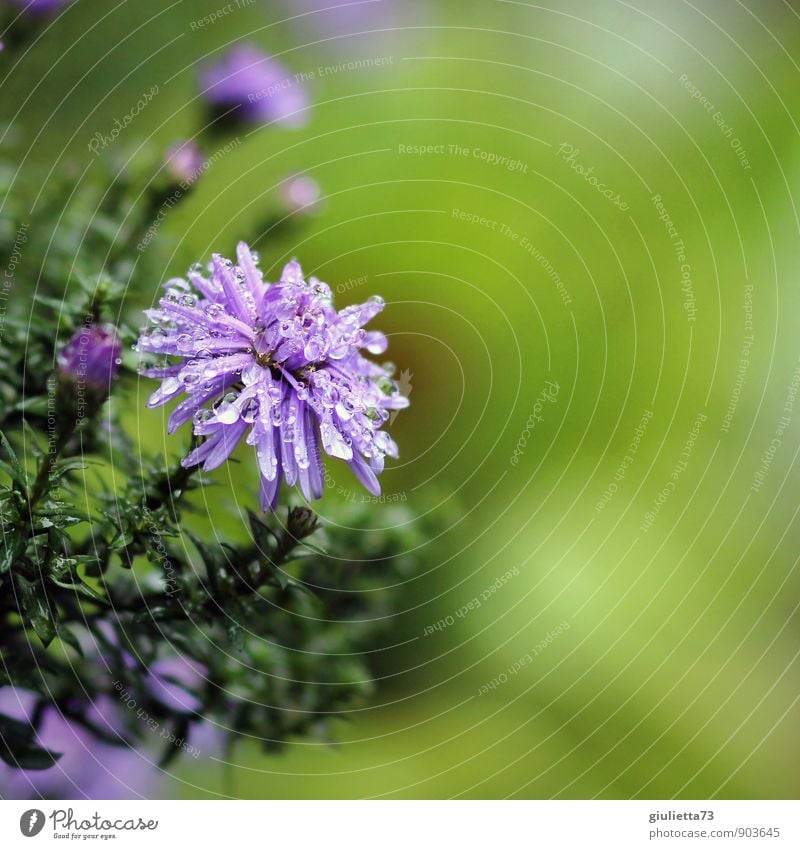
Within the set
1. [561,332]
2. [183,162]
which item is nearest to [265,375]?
[183,162]

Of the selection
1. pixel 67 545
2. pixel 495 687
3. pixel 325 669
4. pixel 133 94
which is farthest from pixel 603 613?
pixel 133 94

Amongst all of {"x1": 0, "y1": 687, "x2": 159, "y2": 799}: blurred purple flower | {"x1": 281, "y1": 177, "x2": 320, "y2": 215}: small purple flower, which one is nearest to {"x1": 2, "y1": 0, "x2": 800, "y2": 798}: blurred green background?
{"x1": 281, "y1": 177, "x2": 320, "y2": 215}: small purple flower

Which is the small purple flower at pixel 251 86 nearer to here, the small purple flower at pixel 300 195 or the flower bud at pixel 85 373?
the small purple flower at pixel 300 195

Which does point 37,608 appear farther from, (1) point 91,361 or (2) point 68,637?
(1) point 91,361

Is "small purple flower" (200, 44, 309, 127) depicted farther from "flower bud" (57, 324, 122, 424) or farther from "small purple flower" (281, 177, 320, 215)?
"flower bud" (57, 324, 122, 424)

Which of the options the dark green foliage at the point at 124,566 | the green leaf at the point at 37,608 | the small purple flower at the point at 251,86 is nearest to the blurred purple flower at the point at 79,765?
the dark green foliage at the point at 124,566

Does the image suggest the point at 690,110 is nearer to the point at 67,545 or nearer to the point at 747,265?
the point at 747,265

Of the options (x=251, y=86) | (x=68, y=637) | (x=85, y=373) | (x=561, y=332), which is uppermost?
(x=251, y=86)
